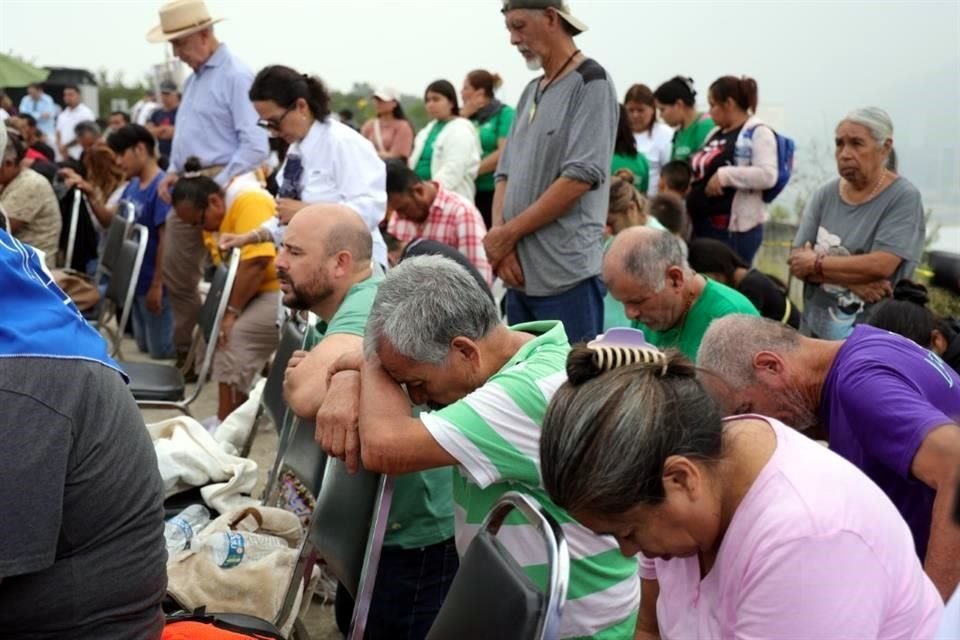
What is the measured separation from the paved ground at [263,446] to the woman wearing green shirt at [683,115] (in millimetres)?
3175

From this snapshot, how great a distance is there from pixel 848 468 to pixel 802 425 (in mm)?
831

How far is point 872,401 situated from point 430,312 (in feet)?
2.74

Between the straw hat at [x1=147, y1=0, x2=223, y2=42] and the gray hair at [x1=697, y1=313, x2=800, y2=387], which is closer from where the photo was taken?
the gray hair at [x1=697, y1=313, x2=800, y2=387]

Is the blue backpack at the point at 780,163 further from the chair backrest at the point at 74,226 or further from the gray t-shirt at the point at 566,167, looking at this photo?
the chair backrest at the point at 74,226

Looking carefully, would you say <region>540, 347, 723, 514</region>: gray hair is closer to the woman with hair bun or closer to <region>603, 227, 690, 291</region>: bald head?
<region>603, 227, 690, 291</region>: bald head

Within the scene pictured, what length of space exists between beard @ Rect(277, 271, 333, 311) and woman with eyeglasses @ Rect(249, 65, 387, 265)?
1.39 metres

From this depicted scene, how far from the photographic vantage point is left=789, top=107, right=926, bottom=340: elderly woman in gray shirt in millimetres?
3801

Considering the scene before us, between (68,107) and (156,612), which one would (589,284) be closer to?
(156,612)

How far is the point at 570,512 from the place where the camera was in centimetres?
140

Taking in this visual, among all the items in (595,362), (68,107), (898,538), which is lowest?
(68,107)

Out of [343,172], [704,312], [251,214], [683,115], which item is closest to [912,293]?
[704,312]

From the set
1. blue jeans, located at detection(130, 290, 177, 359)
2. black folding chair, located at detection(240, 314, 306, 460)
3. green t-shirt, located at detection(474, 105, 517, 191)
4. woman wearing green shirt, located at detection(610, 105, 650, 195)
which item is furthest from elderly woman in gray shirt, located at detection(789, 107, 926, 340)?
blue jeans, located at detection(130, 290, 177, 359)

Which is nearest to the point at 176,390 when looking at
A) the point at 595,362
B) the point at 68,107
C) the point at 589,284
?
the point at 589,284

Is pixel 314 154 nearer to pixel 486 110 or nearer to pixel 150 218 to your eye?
pixel 150 218
